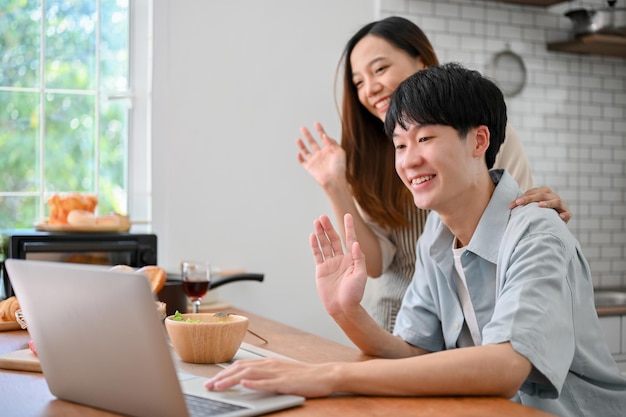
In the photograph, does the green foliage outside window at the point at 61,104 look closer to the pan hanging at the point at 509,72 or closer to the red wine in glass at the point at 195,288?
the red wine in glass at the point at 195,288

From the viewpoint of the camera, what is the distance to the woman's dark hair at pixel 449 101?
1.81 metres

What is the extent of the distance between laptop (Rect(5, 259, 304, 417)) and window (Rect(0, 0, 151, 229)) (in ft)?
6.84

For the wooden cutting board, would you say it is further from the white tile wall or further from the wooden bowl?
the white tile wall

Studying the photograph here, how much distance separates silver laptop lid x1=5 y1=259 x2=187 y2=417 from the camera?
1.21m

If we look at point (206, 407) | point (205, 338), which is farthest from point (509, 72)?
point (206, 407)

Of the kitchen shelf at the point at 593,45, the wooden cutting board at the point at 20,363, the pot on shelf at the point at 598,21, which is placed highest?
the pot on shelf at the point at 598,21

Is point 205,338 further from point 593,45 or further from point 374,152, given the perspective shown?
point 593,45

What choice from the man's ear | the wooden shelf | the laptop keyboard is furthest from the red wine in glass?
the wooden shelf

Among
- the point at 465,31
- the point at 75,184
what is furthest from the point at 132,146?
the point at 465,31

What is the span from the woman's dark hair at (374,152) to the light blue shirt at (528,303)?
688mm

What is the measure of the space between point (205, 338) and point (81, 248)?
1365 millimetres

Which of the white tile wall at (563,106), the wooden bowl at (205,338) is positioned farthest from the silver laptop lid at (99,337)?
the white tile wall at (563,106)

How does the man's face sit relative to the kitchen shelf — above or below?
below

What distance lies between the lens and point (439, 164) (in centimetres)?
180
